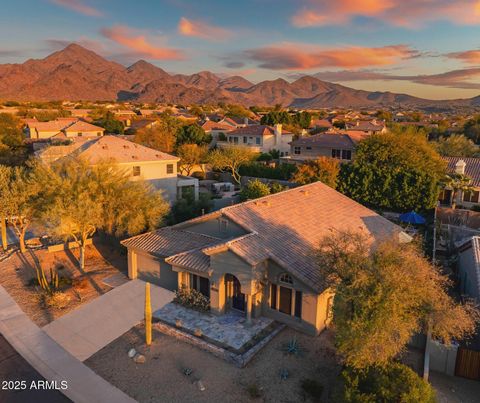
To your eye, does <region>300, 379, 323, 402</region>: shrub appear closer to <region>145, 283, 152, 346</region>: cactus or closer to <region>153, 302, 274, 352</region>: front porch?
<region>153, 302, 274, 352</region>: front porch

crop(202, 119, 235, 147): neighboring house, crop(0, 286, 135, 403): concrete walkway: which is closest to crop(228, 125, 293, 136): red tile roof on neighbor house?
crop(202, 119, 235, 147): neighboring house

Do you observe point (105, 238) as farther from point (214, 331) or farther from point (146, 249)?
point (214, 331)

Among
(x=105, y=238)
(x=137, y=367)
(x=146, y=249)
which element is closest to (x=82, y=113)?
(x=105, y=238)

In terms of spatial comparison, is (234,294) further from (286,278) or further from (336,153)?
(336,153)

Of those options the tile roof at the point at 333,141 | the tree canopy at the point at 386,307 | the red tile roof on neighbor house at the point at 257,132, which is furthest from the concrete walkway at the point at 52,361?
the red tile roof on neighbor house at the point at 257,132

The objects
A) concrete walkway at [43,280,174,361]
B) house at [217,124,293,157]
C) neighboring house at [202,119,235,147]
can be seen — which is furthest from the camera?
neighboring house at [202,119,235,147]

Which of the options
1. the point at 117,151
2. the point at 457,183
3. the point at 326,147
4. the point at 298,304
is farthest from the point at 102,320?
the point at 326,147
